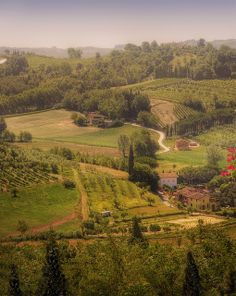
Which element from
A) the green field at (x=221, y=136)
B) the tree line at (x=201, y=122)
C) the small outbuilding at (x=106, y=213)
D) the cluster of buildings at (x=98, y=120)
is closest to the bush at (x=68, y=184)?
the small outbuilding at (x=106, y=213)

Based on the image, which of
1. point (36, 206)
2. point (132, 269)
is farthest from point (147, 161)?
point (132, 269)

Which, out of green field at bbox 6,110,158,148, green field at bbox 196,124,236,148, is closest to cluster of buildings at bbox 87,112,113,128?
green field at bbox 6,110,158,148

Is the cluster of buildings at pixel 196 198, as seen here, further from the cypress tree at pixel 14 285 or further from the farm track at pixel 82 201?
the cypress tree at pixel 14 285

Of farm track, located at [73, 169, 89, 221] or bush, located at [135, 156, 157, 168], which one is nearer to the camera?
farm track, located at [73, 169, 89, 221]

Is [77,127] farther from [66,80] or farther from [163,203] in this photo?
[163,203]

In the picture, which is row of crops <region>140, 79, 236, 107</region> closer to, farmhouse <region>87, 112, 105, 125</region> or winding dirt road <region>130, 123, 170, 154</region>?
winding dirt road <region>130, 123, 170, 154</region>

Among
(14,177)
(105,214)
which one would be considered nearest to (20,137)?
(14,177)

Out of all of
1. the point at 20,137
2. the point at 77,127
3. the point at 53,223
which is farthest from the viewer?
the point at 77,127
